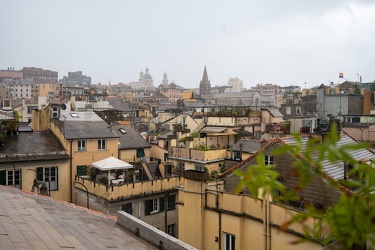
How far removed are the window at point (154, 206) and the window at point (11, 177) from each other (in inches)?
315

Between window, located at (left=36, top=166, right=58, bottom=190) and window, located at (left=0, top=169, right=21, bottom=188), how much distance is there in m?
1.20

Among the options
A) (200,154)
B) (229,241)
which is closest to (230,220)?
(229,241)

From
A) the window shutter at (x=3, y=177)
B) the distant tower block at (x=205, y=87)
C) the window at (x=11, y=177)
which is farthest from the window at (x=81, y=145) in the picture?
the distant tower block at (x=205, y=87)

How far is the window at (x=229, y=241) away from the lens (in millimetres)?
13273

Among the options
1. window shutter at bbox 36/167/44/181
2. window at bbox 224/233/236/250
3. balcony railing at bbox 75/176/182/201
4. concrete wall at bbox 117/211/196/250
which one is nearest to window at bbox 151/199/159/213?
balcony railing at bbox 75/176/182/201

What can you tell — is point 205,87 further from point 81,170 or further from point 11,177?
point 11,177

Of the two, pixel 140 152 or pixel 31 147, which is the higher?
pixel 31 147

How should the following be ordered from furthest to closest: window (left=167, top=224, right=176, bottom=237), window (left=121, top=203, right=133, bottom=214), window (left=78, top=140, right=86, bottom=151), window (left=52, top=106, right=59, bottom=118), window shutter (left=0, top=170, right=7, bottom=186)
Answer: window (left=52, top=106, right=59, bottom=118) → window (left=78, top=140, right=86, bottom=151) → window (left=167, top=224, right=176, bottom=237) → window shutter (left=0, top=170, right=7, bottom=186) → window (left=121, top=203, right=133, bottom=214)

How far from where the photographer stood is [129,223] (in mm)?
10430

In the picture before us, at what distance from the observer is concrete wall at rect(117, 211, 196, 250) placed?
8270 millimetres

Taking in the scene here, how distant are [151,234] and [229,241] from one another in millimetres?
4925

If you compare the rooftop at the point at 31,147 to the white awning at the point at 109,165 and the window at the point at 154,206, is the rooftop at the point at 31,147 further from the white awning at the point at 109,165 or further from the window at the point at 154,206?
the window at the point at 154,206

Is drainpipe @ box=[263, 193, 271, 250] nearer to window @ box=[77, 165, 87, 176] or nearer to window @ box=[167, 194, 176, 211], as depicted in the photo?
window @ box=[167, 194, 176, 211]

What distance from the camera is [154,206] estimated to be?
24.4 meters
